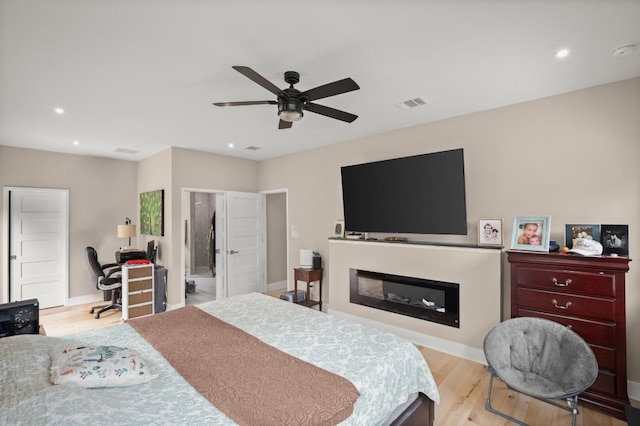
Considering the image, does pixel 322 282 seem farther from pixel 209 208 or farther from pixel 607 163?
pixel 209 208

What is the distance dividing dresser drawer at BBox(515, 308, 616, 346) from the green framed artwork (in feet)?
17.0

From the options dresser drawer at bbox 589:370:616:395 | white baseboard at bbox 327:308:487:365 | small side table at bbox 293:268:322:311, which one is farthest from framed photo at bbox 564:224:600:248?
small side table at bbox 293:268:322:311

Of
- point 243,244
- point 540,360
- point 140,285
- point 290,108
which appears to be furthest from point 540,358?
point 140,285

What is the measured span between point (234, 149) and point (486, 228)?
3855 millimetres

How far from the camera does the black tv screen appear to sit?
3.28 metres

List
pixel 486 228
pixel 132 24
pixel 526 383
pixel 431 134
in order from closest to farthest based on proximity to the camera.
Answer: pixel 132 24
pixel 526 383
pixel 486 228
pixel 431 134

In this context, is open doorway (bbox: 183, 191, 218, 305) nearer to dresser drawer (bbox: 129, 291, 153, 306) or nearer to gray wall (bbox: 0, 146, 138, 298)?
gray wall (bbox: 0, 146, 138, 298)

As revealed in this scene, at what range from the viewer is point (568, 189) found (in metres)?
2.83

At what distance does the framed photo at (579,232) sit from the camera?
8.43ft

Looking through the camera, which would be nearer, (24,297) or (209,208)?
(24,297)

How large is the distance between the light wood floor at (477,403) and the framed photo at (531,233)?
4.09 ft

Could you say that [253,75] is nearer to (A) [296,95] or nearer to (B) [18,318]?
(A) [296,95]

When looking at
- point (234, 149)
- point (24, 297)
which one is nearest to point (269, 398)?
point (234, 149)

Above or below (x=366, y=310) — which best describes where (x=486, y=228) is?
above
